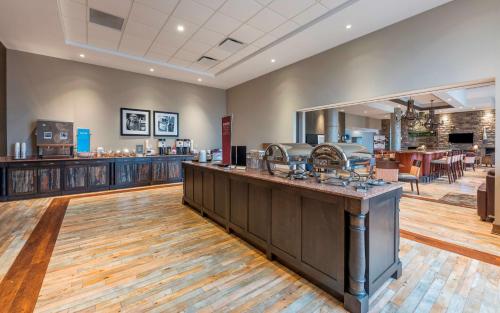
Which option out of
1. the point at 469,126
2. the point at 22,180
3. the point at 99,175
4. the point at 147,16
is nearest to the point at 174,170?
the point at 99,175

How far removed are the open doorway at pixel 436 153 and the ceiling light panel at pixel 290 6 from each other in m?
2.24

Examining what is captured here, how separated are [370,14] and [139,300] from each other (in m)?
5.10

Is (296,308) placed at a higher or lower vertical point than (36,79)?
lower

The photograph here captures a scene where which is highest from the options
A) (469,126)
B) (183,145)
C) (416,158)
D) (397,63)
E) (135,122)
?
(397,63)

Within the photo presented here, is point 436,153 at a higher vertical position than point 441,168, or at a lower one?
higher

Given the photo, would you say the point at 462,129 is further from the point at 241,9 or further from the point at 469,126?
the point at 241,9

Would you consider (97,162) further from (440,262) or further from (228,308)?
(440,262)

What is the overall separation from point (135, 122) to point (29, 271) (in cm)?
531

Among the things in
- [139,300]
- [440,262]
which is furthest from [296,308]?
[440,262]

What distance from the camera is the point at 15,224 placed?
3.59 m

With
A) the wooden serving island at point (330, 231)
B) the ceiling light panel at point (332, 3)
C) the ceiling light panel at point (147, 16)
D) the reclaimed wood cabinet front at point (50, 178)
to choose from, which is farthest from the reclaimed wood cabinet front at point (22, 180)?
the ceiling light panel at point (332, 3)

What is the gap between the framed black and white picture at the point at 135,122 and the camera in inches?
265

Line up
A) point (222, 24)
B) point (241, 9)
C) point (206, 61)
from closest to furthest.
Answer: point (241, 9) → point (222, 24) → point (206, 61)

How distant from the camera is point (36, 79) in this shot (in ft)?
18.1
